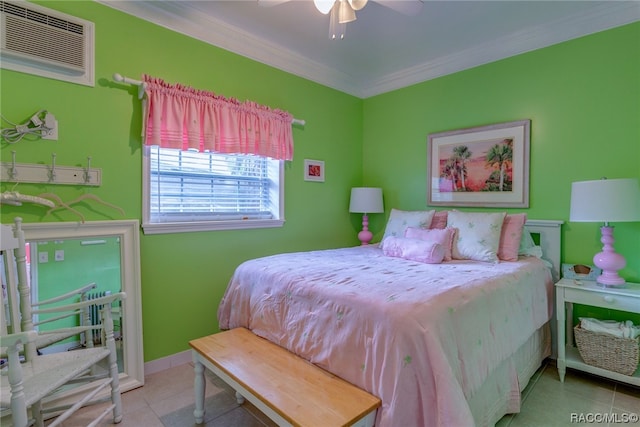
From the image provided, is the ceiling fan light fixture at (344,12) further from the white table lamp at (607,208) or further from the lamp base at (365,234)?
the lamp base at (365,234)

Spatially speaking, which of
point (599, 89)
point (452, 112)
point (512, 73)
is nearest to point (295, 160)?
point (452, 112)

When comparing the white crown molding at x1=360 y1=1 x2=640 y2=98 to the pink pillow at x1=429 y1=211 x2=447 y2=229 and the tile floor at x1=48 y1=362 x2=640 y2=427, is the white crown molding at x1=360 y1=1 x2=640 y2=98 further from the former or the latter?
the tile floor at x1=48 y1=362 x2=640 y2=427

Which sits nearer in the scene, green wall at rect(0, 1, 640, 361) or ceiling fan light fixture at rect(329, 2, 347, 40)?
ceiling fan light fixture at rect(329, 2, 347, 40)

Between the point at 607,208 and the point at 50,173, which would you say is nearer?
the point at 50,173

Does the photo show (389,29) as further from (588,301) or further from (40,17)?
(588,301)

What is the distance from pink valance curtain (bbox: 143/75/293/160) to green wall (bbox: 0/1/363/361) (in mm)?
118

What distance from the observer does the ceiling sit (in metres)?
2.24

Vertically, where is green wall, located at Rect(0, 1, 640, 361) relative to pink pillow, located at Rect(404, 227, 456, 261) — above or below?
above

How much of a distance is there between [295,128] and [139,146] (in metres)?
1.40

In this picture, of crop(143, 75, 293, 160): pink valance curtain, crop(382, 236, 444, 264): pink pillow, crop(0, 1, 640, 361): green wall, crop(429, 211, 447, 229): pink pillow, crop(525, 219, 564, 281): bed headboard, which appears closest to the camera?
crop(0, 1, 640, 361): green wall

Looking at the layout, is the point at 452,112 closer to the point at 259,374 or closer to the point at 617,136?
the point at 617,136

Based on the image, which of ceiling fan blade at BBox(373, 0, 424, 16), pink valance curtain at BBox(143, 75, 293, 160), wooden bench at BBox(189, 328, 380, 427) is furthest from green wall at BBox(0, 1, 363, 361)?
ceiling fan blade at BBox(373, 0, 424, 16)

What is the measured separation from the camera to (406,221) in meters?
2.91

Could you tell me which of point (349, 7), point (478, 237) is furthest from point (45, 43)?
point (478, 237)
